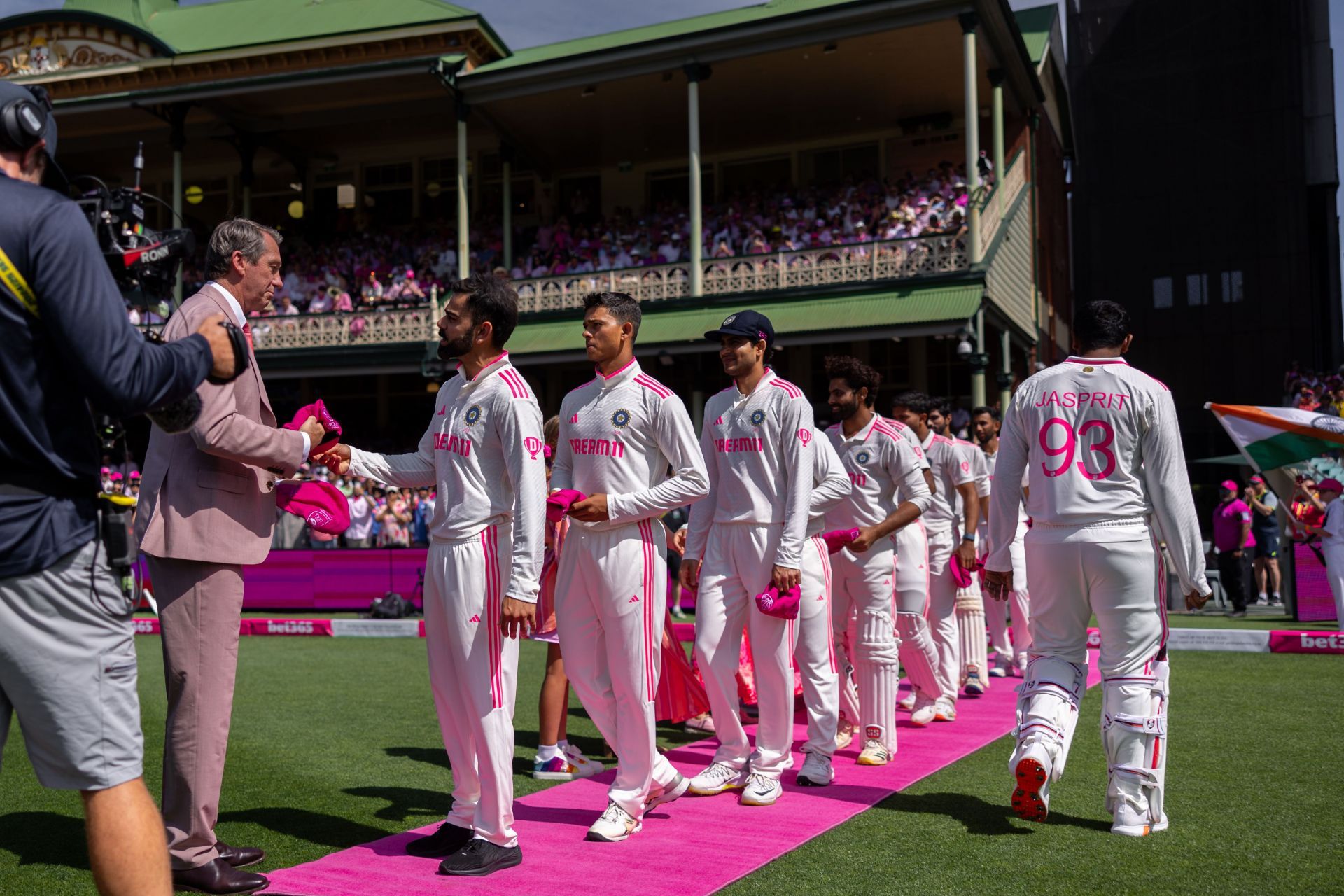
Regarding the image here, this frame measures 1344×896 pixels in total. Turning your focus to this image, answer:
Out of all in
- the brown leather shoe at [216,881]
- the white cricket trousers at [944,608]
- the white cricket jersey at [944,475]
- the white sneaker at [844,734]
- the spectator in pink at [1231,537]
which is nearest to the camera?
the brown leather shoe at [216,881]

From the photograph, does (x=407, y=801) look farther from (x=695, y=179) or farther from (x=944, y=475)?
(x=695, y=179)

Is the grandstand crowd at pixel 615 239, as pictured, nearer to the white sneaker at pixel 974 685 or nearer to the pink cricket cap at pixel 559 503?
the white sneaker at pixel 974 685

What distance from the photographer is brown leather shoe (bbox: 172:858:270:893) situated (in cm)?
414

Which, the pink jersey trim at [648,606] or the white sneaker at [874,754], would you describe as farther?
the white sneaker at [874,754]

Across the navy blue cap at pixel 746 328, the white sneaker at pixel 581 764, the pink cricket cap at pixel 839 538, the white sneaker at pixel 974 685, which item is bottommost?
the white sneaker at pixel 974 685

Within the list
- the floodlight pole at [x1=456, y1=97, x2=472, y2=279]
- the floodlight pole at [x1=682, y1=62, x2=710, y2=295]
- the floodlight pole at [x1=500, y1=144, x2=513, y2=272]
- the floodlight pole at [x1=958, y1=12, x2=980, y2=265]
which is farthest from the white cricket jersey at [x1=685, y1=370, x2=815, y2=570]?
the floodlight pole at [x1=500, y1=144, x2=513, y2=272]

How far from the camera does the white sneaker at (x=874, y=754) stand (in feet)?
21.1

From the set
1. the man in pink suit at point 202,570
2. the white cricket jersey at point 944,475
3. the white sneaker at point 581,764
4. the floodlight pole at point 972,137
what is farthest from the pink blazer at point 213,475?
the floodlight pole at point 972,137

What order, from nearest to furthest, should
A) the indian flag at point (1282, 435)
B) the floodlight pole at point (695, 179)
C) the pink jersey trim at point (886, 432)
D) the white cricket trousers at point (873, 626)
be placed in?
the white cricket trousers at point (873, 626) < the pink jersey trim at point (886, 432) < the indian flag at point (1282, 435) < the floodlight pole at point (695, 179)

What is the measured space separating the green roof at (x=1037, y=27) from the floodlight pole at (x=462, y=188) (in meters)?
12.0

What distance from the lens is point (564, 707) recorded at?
21.2ft

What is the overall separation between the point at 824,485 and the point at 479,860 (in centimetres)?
262

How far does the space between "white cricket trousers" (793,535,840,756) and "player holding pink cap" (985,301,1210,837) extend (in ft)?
3.40

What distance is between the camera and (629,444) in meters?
5.11
